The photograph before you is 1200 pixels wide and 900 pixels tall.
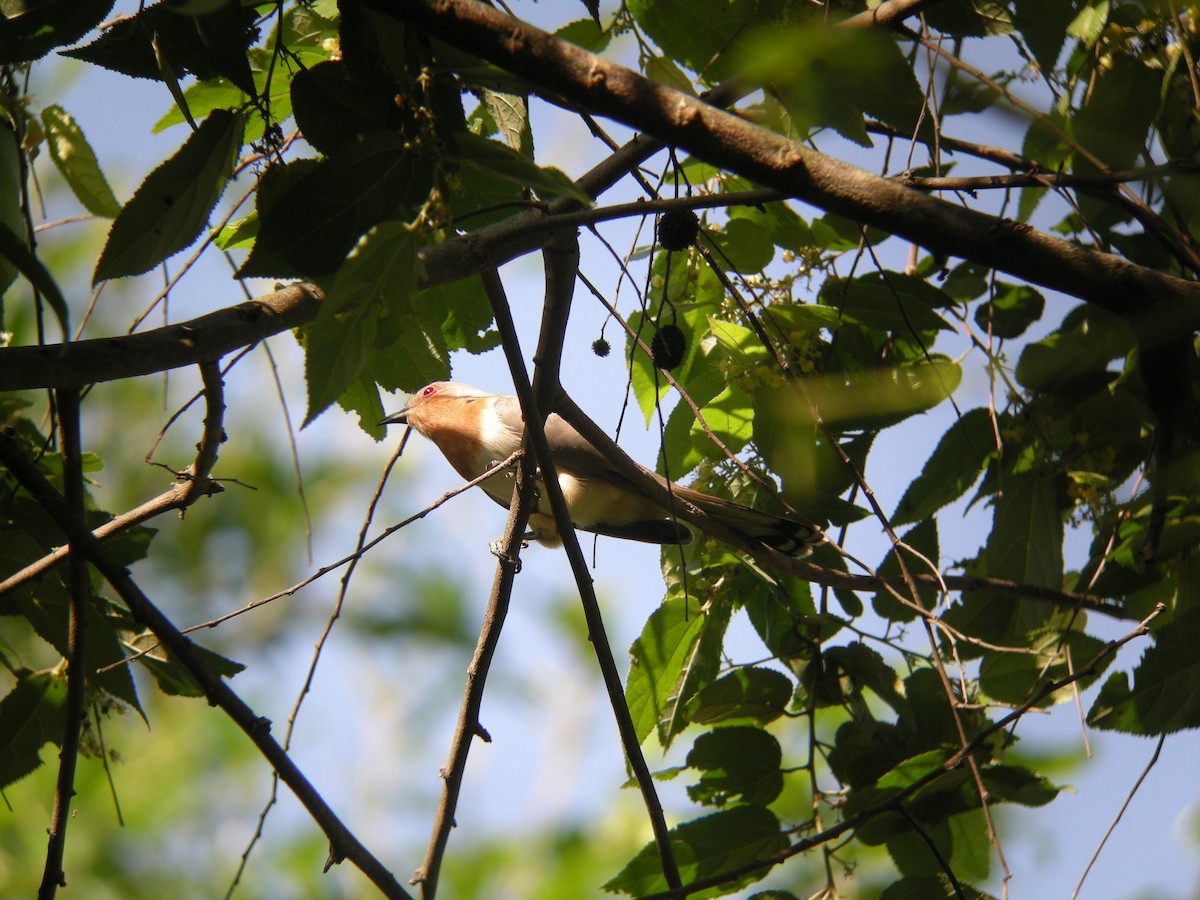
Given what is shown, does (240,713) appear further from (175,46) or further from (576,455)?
(576,455)

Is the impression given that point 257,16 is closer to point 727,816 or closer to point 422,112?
point 422,112

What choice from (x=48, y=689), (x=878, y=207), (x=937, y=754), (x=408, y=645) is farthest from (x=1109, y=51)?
(x=408, y=645)

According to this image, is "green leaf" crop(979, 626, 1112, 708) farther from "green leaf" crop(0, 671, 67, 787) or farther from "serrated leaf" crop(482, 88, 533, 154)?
"green leaf" crop(0, 671, 67, 787)

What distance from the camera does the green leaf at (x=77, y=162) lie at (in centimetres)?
224

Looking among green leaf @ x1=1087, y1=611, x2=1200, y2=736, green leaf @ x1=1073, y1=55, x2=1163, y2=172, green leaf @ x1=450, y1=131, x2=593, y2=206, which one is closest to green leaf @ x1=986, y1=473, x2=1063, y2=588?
green leaf @ x1=1087, y1=611, x2=1200, y2=736

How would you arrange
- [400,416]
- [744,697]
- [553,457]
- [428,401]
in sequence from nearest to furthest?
[744,697]
[553,457]
[428,401]
[400,416]

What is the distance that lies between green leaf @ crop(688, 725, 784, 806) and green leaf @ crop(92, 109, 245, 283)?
5.39 feet

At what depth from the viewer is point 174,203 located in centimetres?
168

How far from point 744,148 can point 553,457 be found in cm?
228

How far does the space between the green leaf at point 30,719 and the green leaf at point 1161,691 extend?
234cm

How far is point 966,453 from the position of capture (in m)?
2.62

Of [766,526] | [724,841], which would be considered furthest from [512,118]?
[724,841]

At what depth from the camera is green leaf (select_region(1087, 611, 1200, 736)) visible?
6.79 ft

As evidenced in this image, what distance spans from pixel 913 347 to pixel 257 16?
6.13 ft
